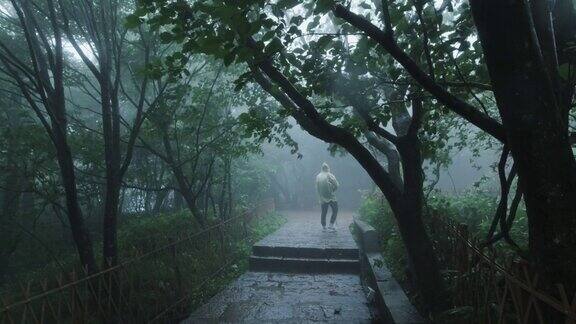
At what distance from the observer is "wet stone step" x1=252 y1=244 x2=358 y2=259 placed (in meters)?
9.45

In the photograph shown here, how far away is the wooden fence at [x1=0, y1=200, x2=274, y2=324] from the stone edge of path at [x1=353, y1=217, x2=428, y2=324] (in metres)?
2.96

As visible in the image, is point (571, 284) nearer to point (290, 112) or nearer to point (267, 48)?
point (267, 48)

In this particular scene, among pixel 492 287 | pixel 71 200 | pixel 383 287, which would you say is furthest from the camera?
pixel 383 287

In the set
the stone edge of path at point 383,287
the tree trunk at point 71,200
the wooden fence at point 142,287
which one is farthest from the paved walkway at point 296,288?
the tree trunk at point 71,200

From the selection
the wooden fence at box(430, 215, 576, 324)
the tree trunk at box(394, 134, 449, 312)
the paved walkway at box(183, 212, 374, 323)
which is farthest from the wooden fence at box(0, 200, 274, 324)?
the wooden fence at box(430, 215, 576, 324)

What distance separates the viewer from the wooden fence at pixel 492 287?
2.55 meters

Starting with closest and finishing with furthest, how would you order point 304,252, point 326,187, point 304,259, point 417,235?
point 417,235
point 304,259
point 304,252
point 326,187

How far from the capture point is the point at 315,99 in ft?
33.5

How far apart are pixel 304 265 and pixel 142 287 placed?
12.6ft

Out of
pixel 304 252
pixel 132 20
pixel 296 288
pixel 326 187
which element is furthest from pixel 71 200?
pixel 326 187

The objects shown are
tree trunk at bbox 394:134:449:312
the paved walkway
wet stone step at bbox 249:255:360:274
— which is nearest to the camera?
tree trunk at bbox 394:134:449:312

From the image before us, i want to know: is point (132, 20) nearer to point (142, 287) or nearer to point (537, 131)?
point (537, 131)

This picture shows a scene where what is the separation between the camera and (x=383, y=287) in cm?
609

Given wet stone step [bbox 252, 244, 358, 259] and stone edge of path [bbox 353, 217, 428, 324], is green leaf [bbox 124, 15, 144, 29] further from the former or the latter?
wet stone step [bbox 252, 244, 358, 259]
